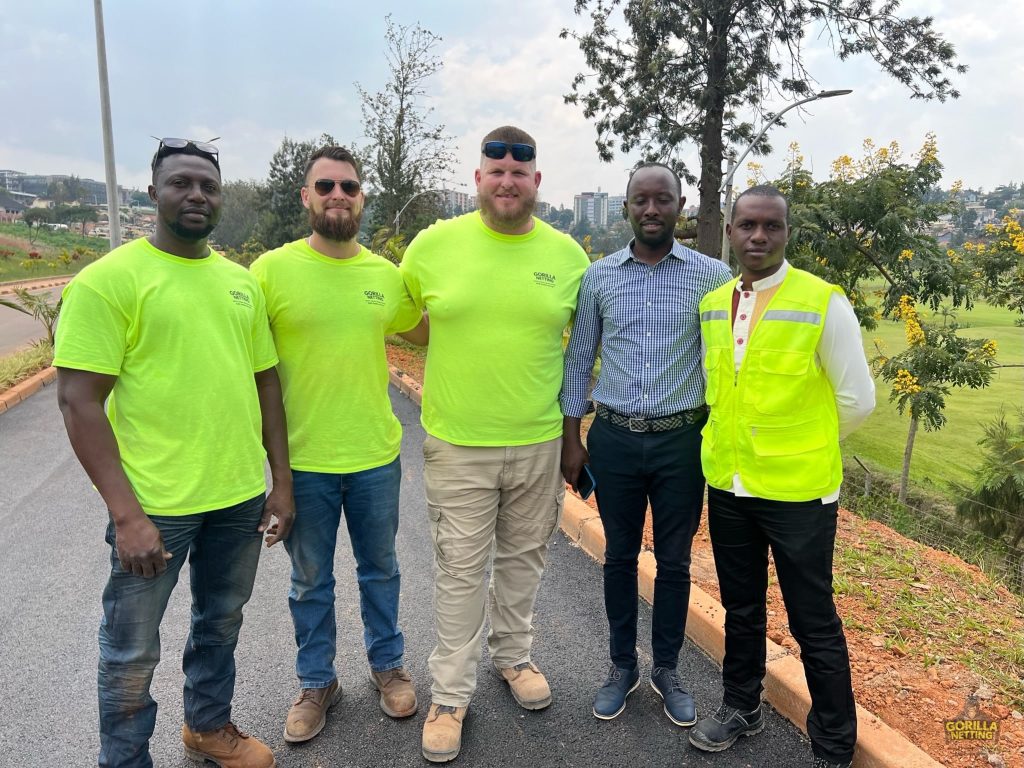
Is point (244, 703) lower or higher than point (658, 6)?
lower

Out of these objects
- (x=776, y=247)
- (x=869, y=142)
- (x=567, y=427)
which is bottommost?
(x=567, y=427)

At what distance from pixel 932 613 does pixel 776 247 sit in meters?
2.24

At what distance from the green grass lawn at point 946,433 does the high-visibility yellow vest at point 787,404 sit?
11285 mm

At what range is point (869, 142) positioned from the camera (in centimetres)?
1328

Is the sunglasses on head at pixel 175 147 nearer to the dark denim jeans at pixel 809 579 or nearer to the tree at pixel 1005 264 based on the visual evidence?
the dark denim jeans at pixel 809 579

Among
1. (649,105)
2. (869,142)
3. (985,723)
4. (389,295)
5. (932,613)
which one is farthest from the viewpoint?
(649,105)

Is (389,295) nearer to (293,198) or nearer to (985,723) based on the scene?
(985,723)

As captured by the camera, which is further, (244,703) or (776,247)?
(244,703)

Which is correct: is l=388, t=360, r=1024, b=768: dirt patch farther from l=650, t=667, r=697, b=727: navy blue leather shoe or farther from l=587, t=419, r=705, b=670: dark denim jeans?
l=587, t=419, r=705, b=670: dark denim jeans

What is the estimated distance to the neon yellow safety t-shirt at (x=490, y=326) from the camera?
2.66 metres

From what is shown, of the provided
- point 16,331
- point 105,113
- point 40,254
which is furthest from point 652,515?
point 40,254

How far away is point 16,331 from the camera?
648 inches

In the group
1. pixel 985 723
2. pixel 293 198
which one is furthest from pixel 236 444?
pixel 293 198

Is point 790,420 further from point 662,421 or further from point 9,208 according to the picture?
point 9,208
